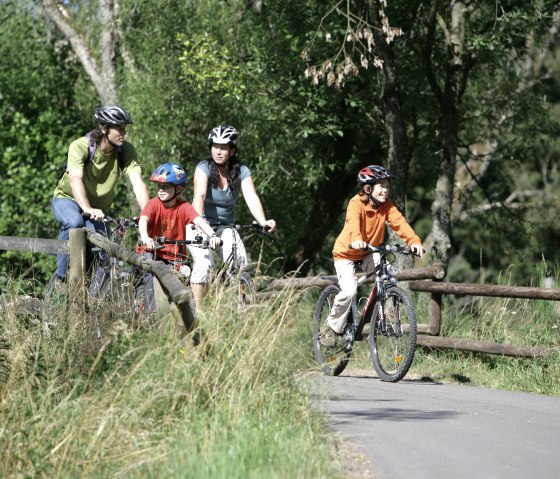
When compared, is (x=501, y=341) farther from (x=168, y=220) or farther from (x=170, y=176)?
(x=170, y=176)

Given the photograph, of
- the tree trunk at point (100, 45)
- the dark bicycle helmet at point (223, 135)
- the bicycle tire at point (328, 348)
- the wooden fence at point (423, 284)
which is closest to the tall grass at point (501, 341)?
the wooden fence at point (423, 284)

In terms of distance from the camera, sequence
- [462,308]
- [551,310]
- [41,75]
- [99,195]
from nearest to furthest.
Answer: [99,195] → [551,310] → [462,308] → [41,75]

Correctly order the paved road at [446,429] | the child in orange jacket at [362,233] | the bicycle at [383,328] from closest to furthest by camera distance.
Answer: the paved road at [446,429] → the bicycle at [383,328] → the child in orange jacket at [362,233]

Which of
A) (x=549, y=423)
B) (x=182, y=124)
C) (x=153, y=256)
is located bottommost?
(x=549, y=423)

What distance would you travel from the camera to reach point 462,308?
48.0 ft

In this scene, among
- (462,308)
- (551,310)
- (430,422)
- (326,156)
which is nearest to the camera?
(430,422)

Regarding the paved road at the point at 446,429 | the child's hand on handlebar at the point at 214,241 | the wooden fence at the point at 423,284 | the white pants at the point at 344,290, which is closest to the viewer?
the paved road at the point at 446,429

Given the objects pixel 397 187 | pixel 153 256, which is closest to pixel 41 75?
pixel 397 187

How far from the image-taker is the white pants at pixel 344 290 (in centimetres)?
1239

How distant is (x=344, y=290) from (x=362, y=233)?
58cm

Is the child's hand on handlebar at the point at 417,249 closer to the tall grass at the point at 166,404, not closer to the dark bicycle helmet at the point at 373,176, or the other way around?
the dark bicycle helmet at the point at 373,176

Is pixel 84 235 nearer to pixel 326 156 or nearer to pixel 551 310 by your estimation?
pixel 551 310

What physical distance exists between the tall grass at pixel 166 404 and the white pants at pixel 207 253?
1.84 meters

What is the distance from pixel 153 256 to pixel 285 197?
12129 mm
